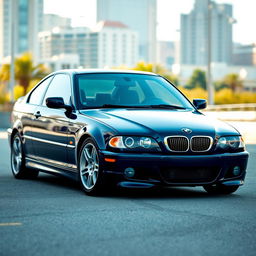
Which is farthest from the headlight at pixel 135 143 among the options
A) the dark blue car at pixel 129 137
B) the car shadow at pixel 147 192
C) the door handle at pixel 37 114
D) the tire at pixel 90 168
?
the door handle at pixel 37 114

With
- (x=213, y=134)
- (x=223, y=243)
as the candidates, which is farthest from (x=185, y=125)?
(x=223, y=243)

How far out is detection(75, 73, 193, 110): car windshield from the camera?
29.9 ft

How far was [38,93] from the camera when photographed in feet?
34.8

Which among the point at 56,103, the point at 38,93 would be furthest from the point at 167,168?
the point at 38,93

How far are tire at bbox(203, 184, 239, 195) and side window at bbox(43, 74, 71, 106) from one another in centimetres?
207

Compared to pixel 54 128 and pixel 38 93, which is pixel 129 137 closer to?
pixel 54 128

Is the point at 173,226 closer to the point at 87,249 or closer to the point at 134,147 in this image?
the point at 87,249

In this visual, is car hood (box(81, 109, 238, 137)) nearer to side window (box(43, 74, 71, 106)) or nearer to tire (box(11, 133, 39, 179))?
side window (box(43, 74, 71, 106))

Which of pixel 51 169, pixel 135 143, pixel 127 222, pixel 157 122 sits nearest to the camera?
pixel 127 222

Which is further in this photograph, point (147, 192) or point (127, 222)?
point (147, 192)

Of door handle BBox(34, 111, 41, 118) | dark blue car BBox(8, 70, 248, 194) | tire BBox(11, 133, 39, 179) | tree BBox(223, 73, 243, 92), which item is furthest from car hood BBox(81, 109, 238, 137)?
tree BBox(223, 73, 243, 92)

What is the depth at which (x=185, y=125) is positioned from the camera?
820 cm

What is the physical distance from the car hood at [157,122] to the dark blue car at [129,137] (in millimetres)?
11

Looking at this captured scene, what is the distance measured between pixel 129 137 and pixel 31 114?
2680 millimetres
